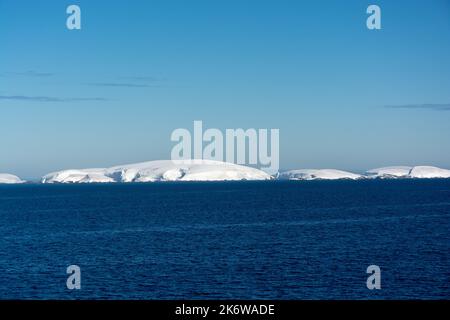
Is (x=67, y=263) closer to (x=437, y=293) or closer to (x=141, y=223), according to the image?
(x=437, y=293)

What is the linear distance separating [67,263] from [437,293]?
29685 millimetres

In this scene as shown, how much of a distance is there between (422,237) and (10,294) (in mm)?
44196

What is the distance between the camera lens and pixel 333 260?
159 ft
